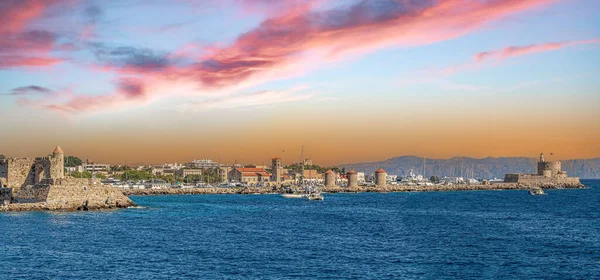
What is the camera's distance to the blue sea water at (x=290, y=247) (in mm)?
33281

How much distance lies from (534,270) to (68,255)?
26.7 m

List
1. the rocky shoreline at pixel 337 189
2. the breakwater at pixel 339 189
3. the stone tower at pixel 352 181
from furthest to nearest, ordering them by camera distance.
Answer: the stone tower at pixel 352 181 < the breakwater at pixel 339 189 < the rocky shoreline at pixel 337 189

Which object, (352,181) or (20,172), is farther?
(352,181)

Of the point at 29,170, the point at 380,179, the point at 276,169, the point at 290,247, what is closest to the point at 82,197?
Result: the point at 29,170

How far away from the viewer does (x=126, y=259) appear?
36.5m

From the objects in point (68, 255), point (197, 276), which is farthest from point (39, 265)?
point (197, 276)

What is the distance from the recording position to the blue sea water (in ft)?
109

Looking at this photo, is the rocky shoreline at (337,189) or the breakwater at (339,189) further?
the breakwater at (339,189)

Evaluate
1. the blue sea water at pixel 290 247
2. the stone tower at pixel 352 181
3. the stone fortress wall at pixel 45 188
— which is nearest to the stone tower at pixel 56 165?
the stone fortress wall at pixel 45 188

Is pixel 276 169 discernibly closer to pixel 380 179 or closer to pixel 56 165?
pixel 380 179

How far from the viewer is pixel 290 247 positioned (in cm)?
4216

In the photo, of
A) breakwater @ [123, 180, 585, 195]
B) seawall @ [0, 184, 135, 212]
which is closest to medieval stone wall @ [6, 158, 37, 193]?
seawall @ [0, 184, 135, 212]

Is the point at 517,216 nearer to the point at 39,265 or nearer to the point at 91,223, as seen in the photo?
the point at 91,223

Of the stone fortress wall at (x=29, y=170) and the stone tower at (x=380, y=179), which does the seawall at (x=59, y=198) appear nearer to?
the stone fortress wall at (x=29, y=170)
